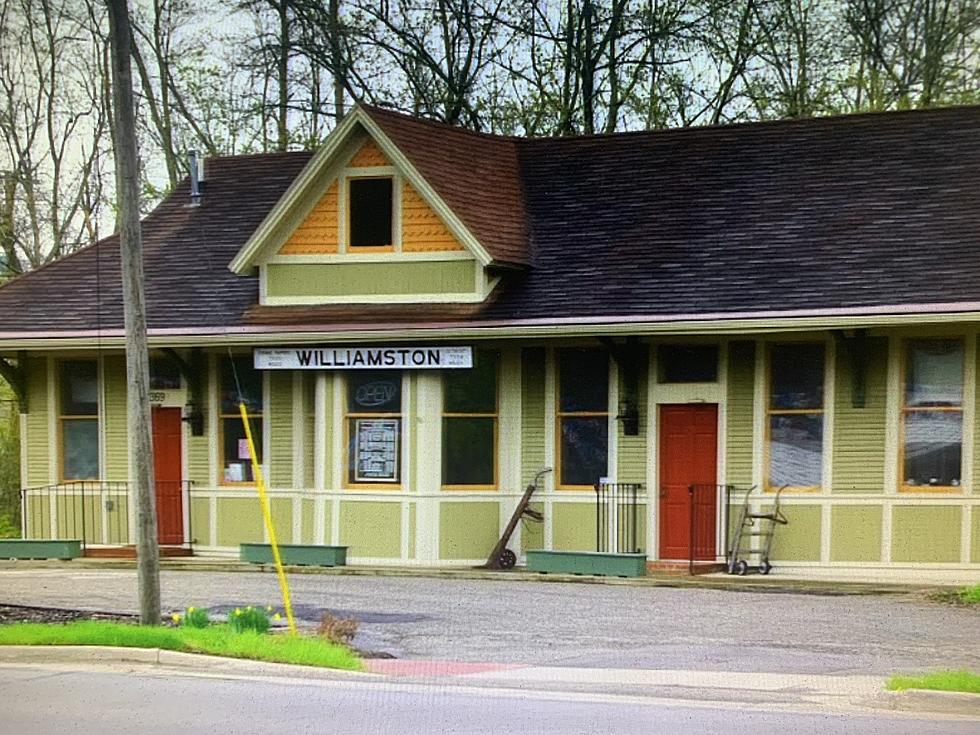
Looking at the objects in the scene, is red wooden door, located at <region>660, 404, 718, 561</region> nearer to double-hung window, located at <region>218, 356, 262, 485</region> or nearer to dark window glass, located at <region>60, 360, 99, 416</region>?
double-hung window, located at <region>218, 356, 262, 485</region>

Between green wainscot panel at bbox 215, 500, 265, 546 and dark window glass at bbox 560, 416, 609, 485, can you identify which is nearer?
dark window glass at bbox 560, 416, 609, 485

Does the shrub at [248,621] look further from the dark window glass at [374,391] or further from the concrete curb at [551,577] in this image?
the dark window glass at [374,391]

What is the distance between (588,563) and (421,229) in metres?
5.38

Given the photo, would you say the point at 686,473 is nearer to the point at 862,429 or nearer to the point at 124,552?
the point at 862,429

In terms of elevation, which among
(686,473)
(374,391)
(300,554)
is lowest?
(300,554)

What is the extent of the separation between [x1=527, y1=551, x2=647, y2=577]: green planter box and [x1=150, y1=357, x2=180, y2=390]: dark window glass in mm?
6689

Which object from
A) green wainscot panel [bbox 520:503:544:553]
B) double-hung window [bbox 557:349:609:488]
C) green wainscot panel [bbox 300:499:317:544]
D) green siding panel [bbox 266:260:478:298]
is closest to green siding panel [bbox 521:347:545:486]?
double-hung window [bbox 557:349:609:488]

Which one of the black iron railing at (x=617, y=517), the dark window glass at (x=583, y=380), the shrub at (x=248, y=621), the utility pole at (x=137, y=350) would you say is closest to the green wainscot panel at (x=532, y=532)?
the black iron railing at (x=617, y=517)

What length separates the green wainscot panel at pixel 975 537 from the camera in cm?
1891

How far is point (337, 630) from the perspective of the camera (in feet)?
45.2

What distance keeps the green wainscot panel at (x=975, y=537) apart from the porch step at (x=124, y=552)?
37.4ft

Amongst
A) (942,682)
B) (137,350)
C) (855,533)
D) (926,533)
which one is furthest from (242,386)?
(942,682)

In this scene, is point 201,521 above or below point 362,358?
below

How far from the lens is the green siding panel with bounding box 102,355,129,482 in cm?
2342
